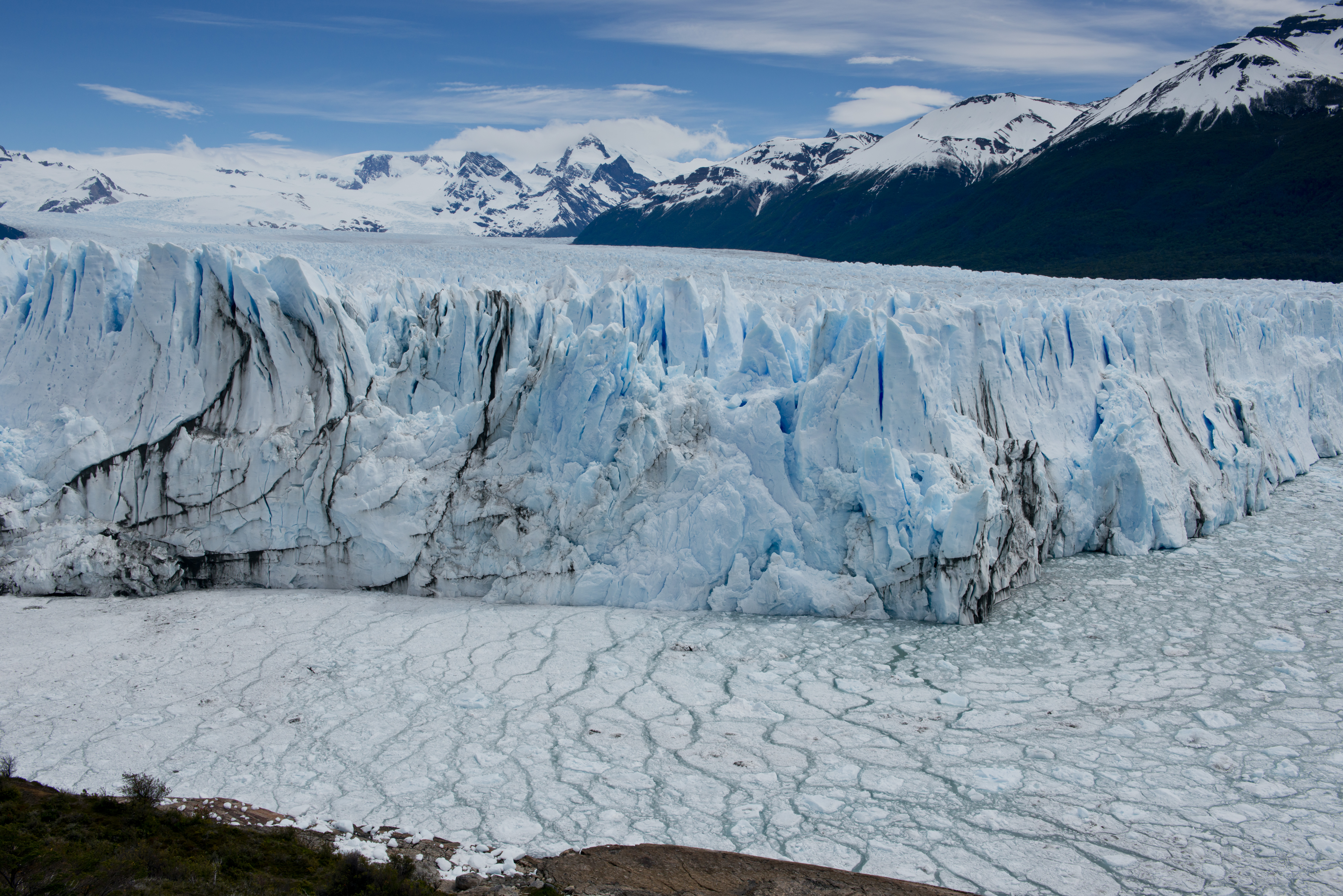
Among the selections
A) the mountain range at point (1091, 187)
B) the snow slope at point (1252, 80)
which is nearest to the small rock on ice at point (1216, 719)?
the mountain range at point (1091, 187)

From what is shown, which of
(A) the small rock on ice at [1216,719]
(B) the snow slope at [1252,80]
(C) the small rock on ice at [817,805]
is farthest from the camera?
(B) the snow slope at [1252,80]

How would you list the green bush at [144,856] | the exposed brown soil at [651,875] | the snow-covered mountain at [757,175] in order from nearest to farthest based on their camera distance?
1. the green bush at [144,856]
2. the exposed brown soil at [651,875]
3. the snow-covered mountain at [757,175]

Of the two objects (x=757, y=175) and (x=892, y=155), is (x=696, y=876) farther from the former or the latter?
(x=757, y=175)

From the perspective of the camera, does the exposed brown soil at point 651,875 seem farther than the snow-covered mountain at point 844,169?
No

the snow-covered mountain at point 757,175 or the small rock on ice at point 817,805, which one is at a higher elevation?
the snow-covered mountain at point 757,175

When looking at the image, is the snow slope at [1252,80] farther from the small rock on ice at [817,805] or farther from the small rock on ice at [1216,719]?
the small rock on ice at [817,805]

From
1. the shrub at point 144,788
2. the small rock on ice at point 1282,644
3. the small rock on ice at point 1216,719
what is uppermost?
the small rock on ice at point 1282,644

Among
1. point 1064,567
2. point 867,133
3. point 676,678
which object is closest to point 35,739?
point 676,678

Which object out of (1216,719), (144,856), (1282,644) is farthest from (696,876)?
(1282,644)
